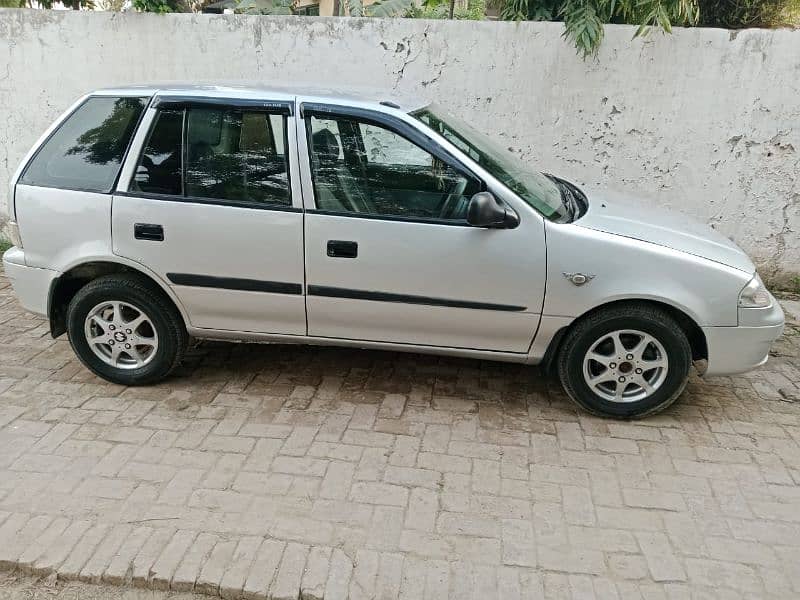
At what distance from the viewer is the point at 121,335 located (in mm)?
3971

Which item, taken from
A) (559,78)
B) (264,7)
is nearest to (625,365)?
(559,78)

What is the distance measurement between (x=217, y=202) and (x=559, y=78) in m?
3.35

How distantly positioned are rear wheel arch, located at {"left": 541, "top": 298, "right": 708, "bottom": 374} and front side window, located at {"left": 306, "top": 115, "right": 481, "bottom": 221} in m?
0.88

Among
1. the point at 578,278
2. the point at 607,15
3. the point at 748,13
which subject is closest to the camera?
the point at 578,278

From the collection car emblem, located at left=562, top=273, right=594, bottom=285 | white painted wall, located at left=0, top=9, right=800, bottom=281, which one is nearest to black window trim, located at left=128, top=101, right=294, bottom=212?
car emblem, located at left=562, top=273, right=594, bottom=285

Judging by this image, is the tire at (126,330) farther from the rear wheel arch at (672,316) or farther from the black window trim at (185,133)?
the rear wheel arch at (672,316)

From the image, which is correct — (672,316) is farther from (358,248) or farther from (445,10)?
(445,10)

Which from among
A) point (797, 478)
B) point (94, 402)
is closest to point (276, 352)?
point (94, 402)

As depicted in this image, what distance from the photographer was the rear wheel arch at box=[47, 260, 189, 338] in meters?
3.85

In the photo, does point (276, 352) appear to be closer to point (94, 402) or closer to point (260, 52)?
point (94, 402)

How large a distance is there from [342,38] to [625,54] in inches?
95.1

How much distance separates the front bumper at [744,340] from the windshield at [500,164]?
1.09 metres

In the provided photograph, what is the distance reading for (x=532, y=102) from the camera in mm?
5660

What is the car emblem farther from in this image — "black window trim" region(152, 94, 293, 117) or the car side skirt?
"black window trim" region(152, 94, 293, 117)
